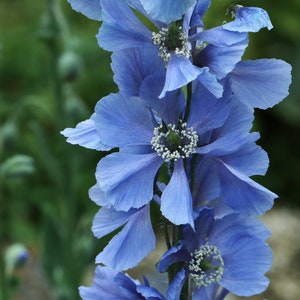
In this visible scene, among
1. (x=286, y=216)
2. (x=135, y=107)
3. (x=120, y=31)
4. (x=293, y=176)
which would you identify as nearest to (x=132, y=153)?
(x=135, y=107)

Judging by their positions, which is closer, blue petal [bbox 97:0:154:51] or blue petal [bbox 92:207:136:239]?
blue petal [bbox 97:0:154:51]


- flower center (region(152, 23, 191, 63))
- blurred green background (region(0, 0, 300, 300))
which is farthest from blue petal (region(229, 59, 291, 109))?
blurred green background (region(0, 0, 300, 300))

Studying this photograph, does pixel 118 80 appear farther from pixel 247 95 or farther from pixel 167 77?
pixel 247 95

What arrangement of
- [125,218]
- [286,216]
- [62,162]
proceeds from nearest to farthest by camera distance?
[125,218]
[62,162]
[286,216]

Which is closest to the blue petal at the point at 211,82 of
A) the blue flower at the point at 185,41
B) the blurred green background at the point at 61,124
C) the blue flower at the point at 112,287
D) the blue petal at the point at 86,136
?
the blue flower at the point at 185,41

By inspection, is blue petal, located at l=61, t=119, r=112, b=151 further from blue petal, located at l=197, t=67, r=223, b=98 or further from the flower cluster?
blue petal, located at l=197, t=67, r=223, b=98
